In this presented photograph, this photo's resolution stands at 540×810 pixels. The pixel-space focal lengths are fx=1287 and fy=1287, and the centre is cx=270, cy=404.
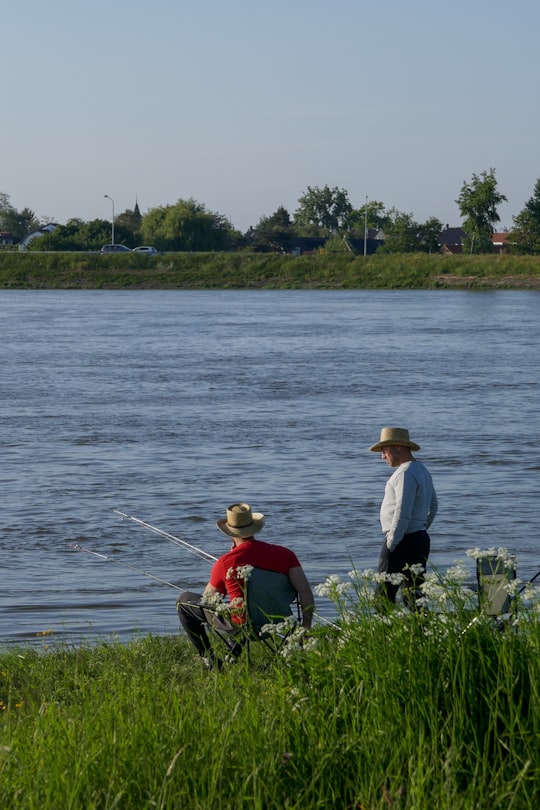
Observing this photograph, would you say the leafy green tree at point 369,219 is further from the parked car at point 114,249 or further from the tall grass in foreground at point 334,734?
the tall grass in foreground at point 334,734

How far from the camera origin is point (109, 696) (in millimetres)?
4949

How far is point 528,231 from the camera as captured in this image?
102 meters

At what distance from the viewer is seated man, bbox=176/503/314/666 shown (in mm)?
6098

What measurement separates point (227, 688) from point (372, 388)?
67.3 feet

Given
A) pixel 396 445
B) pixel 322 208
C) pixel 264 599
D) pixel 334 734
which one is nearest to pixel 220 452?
pixel 396 445

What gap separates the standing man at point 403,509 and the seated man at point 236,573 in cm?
105

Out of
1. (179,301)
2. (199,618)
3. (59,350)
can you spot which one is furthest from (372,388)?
(179,301)

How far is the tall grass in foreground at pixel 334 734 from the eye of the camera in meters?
4.05

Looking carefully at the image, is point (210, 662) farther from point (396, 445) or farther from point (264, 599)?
point (396, 445)

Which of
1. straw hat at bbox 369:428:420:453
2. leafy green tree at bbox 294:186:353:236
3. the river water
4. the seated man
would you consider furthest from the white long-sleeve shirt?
leafy green tree at bbox 294:186:353:236

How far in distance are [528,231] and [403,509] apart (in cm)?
9747

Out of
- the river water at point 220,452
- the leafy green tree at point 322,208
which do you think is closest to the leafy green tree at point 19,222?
the leafy green tree at point 322,208

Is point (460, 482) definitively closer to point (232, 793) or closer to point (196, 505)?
point (196, 505)

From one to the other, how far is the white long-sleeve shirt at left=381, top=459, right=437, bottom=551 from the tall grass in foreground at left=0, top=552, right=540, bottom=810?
Answer: 2293 millimetres
